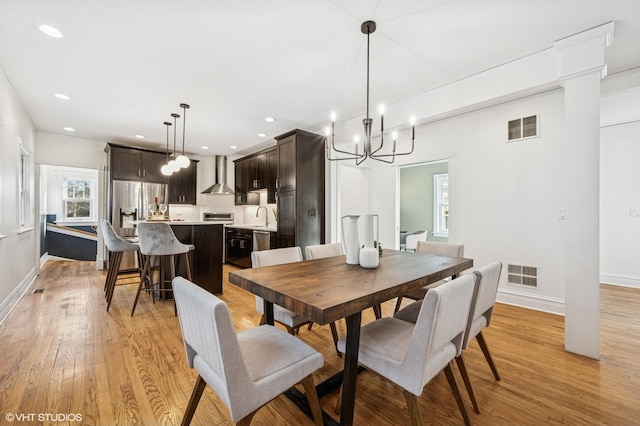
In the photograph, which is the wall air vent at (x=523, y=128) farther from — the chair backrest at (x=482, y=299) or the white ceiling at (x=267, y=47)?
the chair backrest at (x=482, y=299)

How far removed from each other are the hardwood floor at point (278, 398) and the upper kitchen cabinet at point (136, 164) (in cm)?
296

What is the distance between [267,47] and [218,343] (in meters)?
2.45

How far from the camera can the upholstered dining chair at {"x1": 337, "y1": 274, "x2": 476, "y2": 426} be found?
118 cm

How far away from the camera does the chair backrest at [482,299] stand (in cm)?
163

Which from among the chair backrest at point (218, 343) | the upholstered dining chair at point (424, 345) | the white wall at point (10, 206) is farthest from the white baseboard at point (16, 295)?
the upholstered dining chair at point (424, 345)

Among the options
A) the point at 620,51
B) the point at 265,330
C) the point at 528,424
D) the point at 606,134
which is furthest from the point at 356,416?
the point at 606,134

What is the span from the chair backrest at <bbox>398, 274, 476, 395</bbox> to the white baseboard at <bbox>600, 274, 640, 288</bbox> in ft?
16.1

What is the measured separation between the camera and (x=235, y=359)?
1.04m

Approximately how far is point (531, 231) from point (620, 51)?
6.18 ft

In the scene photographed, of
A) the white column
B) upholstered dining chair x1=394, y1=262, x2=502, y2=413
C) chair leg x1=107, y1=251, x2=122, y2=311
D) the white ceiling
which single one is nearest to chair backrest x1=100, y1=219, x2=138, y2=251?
chair leg x1=107, y1=251, x2=122, y2=311

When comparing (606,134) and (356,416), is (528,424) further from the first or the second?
(606,134)

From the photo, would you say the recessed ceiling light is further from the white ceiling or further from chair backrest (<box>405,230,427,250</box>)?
chair backrest (<box>405,230,427,250</box>)

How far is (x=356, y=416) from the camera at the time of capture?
1.59 metres

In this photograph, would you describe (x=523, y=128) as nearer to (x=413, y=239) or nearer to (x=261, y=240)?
(x=413, y=239)
